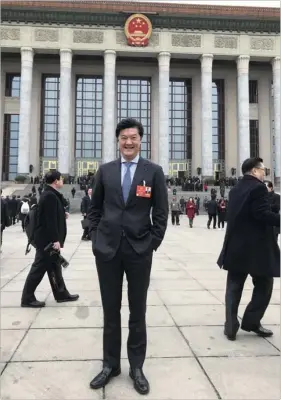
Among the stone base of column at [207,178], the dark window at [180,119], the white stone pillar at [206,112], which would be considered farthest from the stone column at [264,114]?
the stone base of column at [207,178]

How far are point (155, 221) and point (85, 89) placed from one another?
4754cm

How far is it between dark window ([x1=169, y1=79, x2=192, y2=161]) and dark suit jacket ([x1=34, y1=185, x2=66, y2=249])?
4353 cm

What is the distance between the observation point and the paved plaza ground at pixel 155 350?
295 cm

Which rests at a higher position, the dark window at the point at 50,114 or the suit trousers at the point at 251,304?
the dark window at the point at 50,114

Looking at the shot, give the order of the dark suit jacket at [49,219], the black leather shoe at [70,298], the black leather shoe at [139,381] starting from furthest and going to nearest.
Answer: the black leather shoe at [70,298]
the dark suit jacket at [49,219]
the black leather shoe at [139,381]

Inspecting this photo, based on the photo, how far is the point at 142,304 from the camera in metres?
3.18

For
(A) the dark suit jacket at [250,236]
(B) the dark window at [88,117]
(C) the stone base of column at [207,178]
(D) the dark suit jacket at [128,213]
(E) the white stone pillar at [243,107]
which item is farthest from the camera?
A: (B) the dark window at [88,117]

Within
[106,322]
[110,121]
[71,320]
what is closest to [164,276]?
[71,320]

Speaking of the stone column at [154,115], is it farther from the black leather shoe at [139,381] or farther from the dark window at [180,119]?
the black leather shoe at [139,381]

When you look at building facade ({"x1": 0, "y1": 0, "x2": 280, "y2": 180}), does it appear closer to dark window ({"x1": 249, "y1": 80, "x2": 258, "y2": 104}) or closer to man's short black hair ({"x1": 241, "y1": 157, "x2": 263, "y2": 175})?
dark window ({"x1": 249, "y1": 80, "x2": 258, "y2": 104})

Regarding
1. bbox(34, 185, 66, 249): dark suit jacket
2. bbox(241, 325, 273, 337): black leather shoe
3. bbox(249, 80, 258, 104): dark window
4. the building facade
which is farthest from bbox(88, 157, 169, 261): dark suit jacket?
bbox(249, 80, 258, 104): dark window

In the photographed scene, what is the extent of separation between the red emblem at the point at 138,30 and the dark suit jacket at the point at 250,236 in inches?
1621

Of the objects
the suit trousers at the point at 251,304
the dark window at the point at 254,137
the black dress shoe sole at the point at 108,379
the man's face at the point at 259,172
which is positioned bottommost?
the black dress shoe sole at the point at 108,379

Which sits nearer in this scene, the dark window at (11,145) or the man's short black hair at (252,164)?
the man's short black hair at (252,164)
